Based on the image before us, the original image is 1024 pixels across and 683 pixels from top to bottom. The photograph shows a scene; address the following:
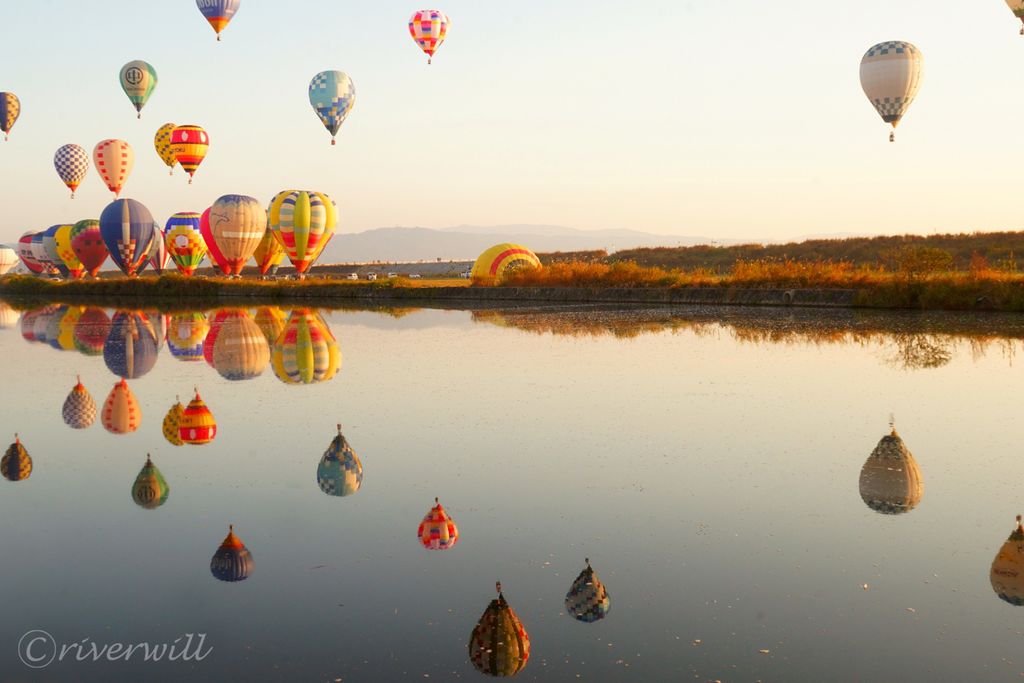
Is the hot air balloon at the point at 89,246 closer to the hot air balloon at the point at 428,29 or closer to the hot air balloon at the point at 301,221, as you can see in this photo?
the hot air balloon at the point at 301,221

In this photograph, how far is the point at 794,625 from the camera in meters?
4.56

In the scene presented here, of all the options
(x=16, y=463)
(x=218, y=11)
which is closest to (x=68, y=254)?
(x=218, y=11)

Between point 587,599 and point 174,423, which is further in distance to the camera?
point 174,423

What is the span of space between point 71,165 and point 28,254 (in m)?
6.23

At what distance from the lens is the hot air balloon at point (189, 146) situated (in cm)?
4247

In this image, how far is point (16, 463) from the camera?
8141 millimetres

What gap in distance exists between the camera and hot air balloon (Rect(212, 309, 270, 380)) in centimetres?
1377

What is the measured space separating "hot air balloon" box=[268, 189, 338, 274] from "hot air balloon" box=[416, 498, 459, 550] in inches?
1317

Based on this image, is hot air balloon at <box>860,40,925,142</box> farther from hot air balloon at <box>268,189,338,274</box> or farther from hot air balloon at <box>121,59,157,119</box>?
hot air balloon at <box>121,59,157,119</box>

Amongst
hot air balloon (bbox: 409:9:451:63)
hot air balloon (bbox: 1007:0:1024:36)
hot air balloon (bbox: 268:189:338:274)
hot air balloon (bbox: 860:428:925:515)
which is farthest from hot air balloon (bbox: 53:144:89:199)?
hot air balloon (bbox: 860:428:925:515)

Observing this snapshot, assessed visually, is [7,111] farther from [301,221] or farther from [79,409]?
[79,409]

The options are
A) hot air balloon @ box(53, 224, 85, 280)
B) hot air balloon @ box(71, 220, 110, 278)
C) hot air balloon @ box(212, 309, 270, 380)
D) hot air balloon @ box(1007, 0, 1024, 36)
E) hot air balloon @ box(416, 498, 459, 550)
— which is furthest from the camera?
hot air balloon @ box(53, 224, 85, 280)

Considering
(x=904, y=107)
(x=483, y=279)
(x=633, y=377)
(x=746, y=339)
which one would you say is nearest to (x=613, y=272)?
(x=483, y=279)

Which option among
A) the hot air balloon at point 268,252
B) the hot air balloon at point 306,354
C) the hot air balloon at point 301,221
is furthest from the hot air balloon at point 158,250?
the hot air balloon at point 306,354
